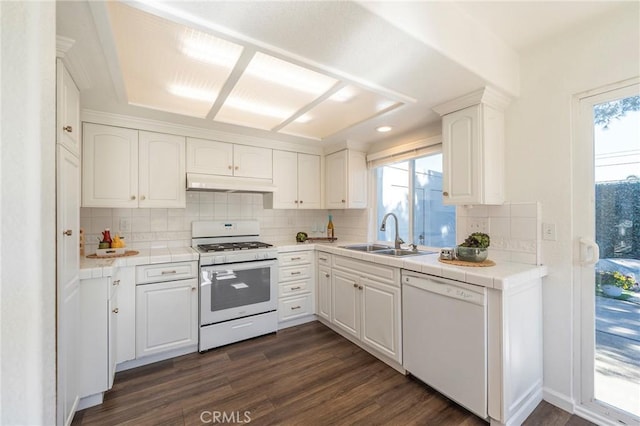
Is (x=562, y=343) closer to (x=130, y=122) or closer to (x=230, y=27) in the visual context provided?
(x=230, y=27)

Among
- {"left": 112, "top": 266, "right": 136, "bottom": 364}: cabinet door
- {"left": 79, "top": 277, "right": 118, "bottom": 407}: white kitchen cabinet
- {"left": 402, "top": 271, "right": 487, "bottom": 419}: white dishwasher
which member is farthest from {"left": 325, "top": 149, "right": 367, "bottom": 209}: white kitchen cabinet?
{"left": 79, "top": 277, "right": 118, "bottom": 407}: white kitchen cabinet

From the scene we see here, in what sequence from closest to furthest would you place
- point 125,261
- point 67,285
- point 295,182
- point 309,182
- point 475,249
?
point 67,285
point 475,249
point 125,261
point 295,182
point 309,182

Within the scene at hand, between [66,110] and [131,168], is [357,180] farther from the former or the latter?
[66,110]

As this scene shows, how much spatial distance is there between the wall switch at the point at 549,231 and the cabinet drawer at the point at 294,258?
216 centimetres

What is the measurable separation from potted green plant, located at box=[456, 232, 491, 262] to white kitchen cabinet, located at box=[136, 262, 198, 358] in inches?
88.6

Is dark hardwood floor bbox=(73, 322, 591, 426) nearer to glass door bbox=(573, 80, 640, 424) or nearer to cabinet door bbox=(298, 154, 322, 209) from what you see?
glass door bbox=(573, 80, 640, 424)

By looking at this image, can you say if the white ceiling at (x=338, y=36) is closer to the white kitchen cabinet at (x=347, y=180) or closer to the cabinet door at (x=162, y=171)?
the cabinet door at (x=162, y=171)

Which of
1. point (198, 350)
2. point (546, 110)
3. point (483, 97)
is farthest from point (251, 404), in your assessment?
point (546, 110)

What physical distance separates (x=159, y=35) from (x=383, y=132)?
7.11ft

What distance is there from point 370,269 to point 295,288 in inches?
40.9

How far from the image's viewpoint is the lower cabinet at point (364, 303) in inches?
85.7

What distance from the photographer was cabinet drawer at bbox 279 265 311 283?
2.99 metres

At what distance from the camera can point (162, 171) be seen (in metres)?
2.65

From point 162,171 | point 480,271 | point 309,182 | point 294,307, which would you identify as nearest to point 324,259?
point 294,307
